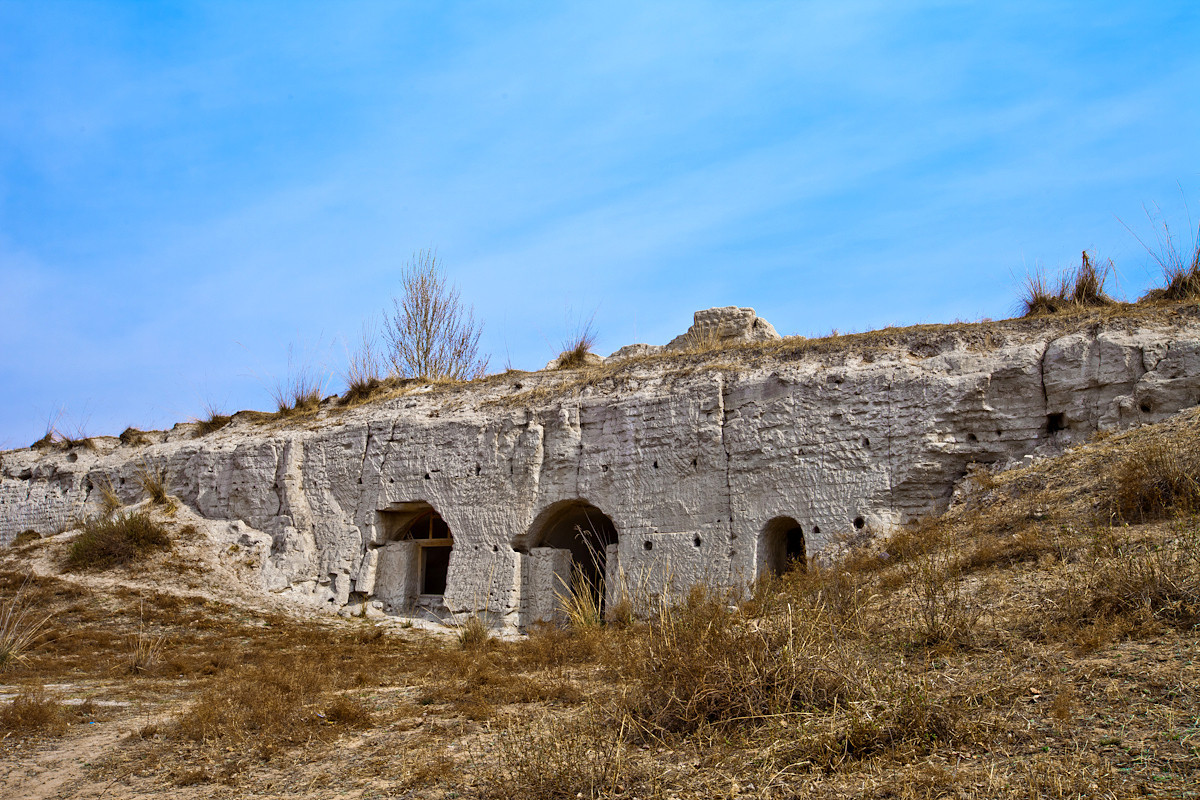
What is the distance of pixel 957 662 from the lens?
215 inches

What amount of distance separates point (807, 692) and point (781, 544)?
7124 millimetres

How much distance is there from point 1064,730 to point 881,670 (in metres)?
1.21

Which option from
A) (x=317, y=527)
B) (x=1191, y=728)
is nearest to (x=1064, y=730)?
(x=1191, y=728)

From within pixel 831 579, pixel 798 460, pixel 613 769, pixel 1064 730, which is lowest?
pixel 613 769

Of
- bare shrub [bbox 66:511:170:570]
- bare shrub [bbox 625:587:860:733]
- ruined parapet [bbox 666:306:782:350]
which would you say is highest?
ruined parapet [bbox 666:306:782:350]

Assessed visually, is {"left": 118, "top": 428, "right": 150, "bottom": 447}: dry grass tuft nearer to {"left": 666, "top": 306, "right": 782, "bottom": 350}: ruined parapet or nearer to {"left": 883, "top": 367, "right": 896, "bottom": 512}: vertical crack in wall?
{"left": 666, "top": 306, "right": 782, "bottom": 350}: ruined parapet

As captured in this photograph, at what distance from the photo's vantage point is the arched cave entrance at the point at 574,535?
1299 cm

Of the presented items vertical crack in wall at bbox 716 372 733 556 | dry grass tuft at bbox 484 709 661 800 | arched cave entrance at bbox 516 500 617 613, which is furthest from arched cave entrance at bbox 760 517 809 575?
dry grass tuft at bbox 484 709 661 800

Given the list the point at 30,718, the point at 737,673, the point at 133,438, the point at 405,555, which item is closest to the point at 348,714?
the point at 30,718

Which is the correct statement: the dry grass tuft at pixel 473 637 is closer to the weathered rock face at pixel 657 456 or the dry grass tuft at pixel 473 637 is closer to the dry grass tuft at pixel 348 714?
the weathered rock face at pixel 657 456

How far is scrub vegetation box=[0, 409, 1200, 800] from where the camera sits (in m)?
4.27

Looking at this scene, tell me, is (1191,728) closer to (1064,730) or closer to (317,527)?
(1064,730)

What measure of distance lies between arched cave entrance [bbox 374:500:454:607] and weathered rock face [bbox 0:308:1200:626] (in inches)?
1.4

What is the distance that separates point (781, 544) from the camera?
469 inches
